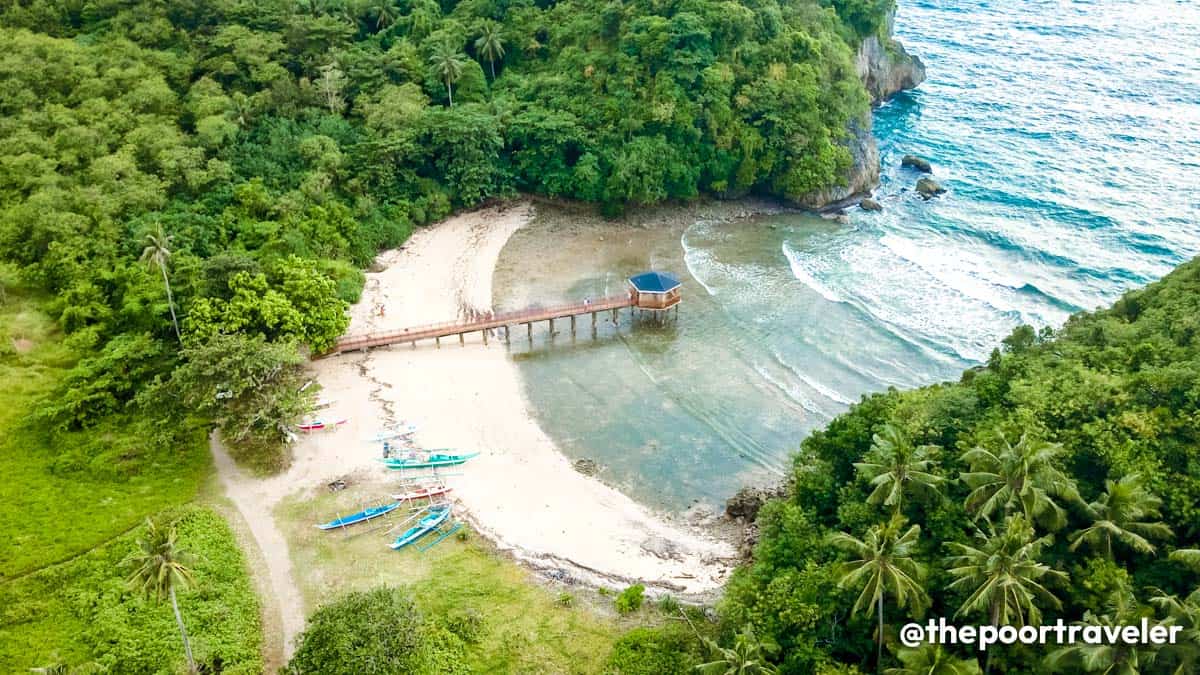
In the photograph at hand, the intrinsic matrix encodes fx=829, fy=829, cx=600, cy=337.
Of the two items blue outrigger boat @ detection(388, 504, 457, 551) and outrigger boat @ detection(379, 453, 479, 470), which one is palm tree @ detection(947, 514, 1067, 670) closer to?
blue outrigger boat @ detection(388, 504, 457, 551)

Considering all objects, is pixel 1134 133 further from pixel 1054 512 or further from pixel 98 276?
pixel 98 276

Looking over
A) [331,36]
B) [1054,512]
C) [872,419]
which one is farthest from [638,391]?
[331,36]

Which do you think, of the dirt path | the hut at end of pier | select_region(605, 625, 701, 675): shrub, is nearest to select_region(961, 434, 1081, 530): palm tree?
select_region(605, 625, 701, 675): shrub

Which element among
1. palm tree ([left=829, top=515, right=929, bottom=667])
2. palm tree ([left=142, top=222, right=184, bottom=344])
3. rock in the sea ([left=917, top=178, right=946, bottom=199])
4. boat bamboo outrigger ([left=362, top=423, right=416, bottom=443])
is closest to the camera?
palm tree ([left=829, top=515, right=929, bottom=667])

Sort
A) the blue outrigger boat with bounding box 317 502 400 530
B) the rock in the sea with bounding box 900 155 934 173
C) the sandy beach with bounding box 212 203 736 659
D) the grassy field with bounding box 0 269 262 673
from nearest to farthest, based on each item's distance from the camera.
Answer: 1. the grassy field with bounding box 0 269 262 673
2. the sandy beach with bounding box 212 203 736 659
3. the blue outrigger boat with bounding box 317 502 400 530
4. the rock in the sea with bounding box 900 155 934 173

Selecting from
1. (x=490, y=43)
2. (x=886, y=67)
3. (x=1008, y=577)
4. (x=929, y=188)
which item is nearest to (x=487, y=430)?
(x=1008, y=577)

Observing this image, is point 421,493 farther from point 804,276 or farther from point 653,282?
point 804,276

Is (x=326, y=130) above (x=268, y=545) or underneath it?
above
